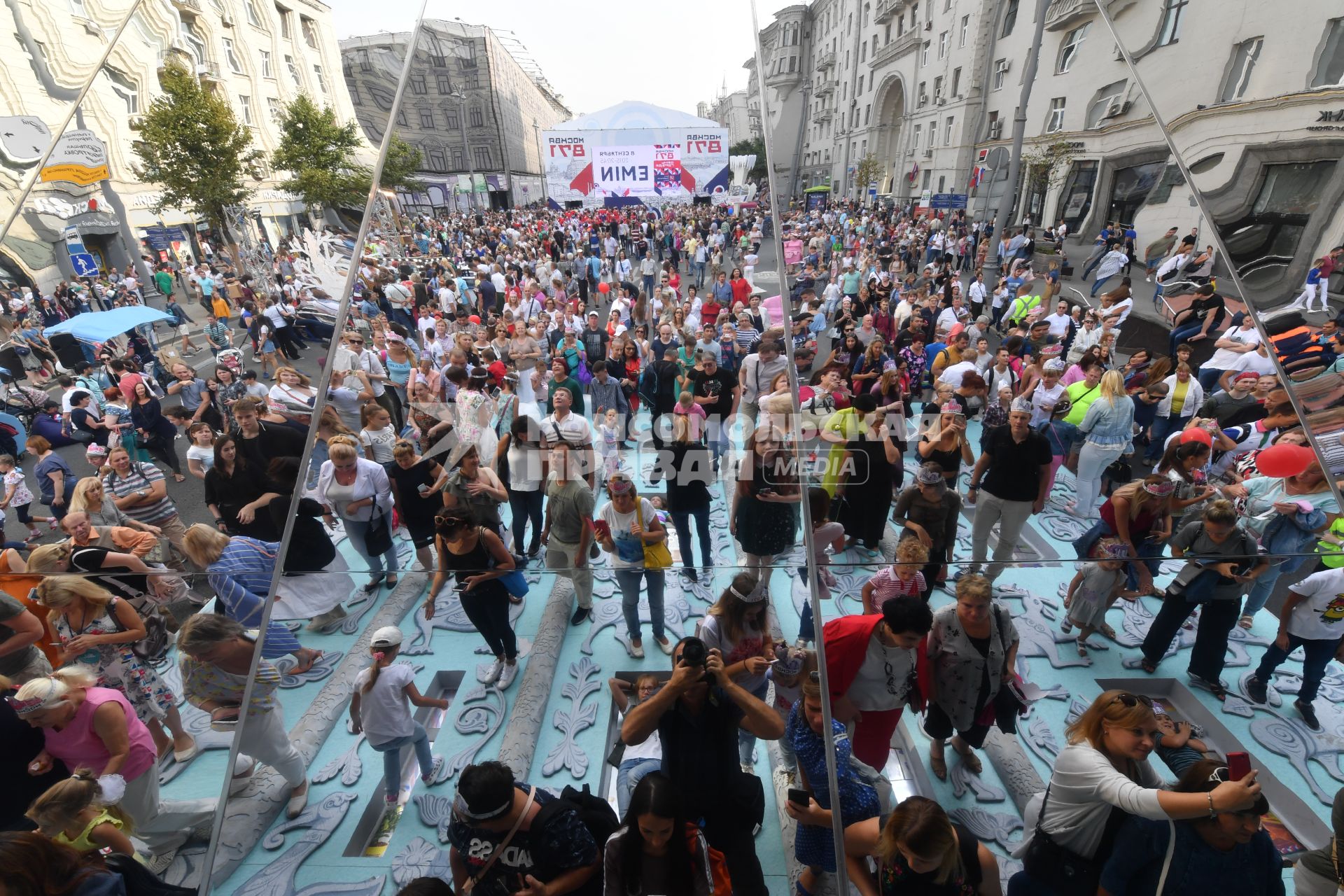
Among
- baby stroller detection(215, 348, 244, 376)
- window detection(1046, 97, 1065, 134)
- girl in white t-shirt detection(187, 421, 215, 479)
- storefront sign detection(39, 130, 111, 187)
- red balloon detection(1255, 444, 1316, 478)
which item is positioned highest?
window detection(1046, 97, 1065, 134)

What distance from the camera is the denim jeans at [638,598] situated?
10.1 ft

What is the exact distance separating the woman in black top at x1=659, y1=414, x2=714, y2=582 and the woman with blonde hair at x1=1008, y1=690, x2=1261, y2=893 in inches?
82.1

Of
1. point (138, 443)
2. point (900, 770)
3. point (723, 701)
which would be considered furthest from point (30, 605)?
point (900, 770)

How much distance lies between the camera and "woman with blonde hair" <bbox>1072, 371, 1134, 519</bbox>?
3.79 metres

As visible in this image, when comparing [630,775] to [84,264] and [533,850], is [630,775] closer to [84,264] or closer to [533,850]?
[533,850]

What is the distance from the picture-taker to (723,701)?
2.08 meters

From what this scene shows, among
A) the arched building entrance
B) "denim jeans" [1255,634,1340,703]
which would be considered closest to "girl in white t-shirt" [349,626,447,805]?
"denim jeans" [1255,634,1340,703]

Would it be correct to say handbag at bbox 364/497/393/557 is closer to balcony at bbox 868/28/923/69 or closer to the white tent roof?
the white tent roof

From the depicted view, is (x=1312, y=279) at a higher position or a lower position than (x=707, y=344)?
higher

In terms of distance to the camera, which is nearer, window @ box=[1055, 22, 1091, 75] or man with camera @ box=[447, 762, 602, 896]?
man with camera @ box=[447, 762, 602, 896]

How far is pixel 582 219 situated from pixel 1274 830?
15.5 m

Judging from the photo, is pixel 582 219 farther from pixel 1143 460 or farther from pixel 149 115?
pixel 1143 460

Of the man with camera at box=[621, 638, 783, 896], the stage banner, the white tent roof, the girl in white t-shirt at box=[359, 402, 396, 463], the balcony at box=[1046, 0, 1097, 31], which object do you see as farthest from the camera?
the stage banner

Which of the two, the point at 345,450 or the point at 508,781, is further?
the point at 345,450
